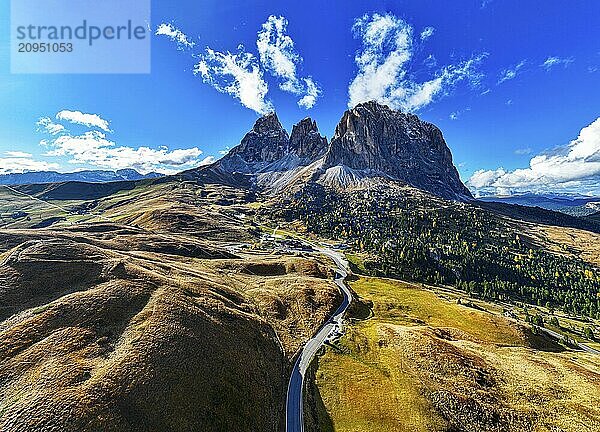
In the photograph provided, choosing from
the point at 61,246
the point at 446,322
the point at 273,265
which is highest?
the point at 61,246

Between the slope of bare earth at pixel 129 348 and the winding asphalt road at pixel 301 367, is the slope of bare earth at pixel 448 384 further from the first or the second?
the slope of bare earth at pixel 129 348

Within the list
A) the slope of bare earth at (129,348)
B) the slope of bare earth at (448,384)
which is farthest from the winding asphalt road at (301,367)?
the slope of bare earth at (448,384)

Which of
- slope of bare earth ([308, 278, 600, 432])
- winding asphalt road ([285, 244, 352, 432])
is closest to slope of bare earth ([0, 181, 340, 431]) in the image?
winding asphalt road ([285, 244, 352, 432])

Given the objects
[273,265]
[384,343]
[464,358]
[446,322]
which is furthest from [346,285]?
[464,358]

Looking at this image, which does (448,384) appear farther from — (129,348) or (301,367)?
(129,348)

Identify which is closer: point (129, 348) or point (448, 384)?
point (129, 348)

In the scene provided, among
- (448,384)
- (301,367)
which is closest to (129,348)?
(301,367)

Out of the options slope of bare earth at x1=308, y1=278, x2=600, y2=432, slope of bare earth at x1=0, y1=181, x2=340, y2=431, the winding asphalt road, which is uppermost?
slope of bare earth at x1=0, y1=181, x2=340, y2=431

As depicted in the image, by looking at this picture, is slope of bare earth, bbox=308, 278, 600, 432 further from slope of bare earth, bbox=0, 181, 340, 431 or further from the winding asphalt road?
slope of bare earth, bbox=0, 181, 340, 431

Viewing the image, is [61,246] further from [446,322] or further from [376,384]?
[446,322]
